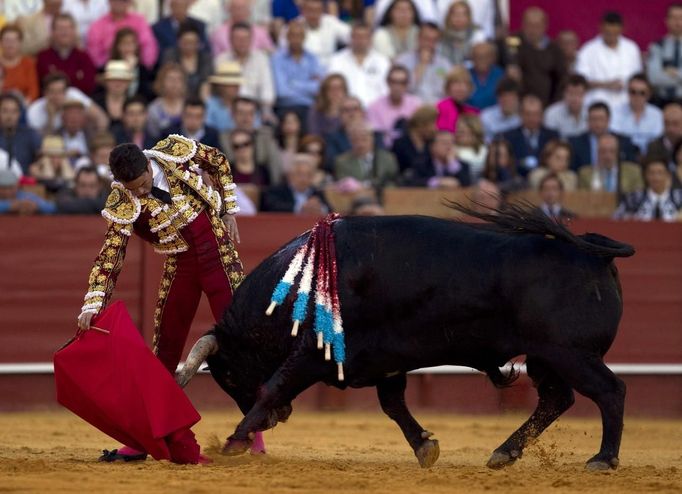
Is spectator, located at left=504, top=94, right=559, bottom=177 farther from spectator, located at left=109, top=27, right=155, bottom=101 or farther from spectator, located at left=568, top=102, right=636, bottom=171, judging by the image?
spectator, located at left=109, top=27, right=155, bottom=101

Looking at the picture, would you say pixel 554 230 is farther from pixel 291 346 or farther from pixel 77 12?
pixel 77 12

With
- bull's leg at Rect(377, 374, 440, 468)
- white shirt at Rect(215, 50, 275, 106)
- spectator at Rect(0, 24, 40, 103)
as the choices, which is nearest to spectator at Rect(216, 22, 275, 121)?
white shirt at Rect(215, 50, 275, 106)

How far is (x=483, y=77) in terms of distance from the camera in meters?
12.1

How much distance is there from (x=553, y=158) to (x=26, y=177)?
3751mm

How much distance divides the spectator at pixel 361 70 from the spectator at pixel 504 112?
2.93 feet

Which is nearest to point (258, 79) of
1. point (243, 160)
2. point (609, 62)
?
point (243, 160)

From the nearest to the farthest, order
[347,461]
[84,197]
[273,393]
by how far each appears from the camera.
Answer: [273,393] < [347,461] < [84,197]

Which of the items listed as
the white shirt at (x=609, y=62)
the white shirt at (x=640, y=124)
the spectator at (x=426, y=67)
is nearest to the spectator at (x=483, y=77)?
the spectator at (x=426, y=67)

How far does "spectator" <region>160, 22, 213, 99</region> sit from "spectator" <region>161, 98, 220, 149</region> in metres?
0.80

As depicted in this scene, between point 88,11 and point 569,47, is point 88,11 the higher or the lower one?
the higher one

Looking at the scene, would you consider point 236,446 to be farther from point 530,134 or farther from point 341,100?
point 530,134

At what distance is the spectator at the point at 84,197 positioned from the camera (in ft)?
32.1

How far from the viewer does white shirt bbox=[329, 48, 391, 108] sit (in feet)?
39.2

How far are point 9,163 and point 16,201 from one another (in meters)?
0.40
